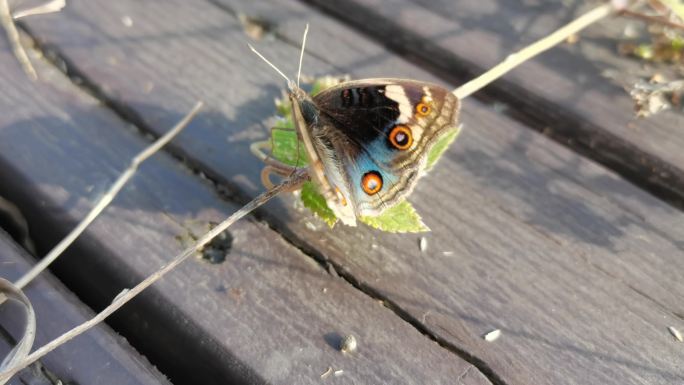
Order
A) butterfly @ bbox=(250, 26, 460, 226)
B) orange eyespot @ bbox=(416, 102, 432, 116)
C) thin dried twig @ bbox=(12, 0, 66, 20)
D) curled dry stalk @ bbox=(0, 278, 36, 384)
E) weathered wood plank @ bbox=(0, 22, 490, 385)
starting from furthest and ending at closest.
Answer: thin dried twig @ bbox=(12, 0, 66, 20), orange eyespot @ bbox=(416, 102, 432, 116), butterfly @ bbox=(250, 26, 460, 226), weathered wood plank @ bbox=(0, 22, 490, 385), curled dry stalk @ bbox=(0, 278, 36, 384)

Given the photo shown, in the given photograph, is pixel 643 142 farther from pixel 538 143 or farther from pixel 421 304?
pixel 421 304

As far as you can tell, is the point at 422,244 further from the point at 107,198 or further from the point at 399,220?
the point at 107,198

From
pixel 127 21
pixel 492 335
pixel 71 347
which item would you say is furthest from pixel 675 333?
pixel 127 21

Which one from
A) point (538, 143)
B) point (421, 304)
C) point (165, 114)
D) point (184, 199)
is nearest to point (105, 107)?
point (165, 114)

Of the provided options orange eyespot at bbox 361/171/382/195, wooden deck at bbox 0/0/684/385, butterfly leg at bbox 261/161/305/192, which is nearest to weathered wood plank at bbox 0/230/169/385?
wooden deck at bbox 0/0/684/385

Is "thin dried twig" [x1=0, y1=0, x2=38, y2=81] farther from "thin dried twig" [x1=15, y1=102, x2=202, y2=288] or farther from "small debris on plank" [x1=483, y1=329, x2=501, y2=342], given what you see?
"small debris on plank" [x1=483, y1=329, x2=501, y2=342]

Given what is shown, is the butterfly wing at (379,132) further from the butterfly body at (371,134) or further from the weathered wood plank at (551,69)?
the weathered wood plank at (551,69)

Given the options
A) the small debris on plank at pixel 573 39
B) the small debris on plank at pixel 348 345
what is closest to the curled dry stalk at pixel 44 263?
the small debris on plank at pixel 348 345
